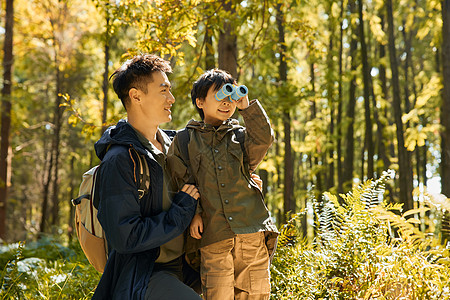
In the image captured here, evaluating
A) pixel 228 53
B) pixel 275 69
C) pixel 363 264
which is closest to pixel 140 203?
pixel 363 264

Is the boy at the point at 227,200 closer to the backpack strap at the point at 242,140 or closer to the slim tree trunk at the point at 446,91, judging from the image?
the backpack strap at the point at 242,140

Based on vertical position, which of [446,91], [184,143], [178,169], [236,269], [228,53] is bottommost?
[236,269]

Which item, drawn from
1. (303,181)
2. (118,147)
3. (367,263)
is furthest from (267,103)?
(303,181)

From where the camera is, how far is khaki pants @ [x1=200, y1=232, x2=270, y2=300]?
2445 mm

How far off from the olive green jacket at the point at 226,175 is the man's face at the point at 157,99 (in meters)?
0.28

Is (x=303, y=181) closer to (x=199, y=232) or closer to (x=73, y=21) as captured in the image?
(x=73, y=21)

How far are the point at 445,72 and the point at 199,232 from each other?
410 centimetres

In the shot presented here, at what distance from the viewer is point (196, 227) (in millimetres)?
2441

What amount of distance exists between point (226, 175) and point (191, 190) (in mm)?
267

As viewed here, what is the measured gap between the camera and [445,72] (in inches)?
202

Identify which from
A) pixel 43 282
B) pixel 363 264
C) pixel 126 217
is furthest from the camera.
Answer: pixel 43 282

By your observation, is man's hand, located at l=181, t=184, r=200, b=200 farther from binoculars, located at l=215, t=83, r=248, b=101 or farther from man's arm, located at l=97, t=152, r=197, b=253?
binoculars, located at l=215, t=83, r=248, b=101

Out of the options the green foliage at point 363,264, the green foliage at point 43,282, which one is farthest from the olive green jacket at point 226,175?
the green foliage at point 43,282

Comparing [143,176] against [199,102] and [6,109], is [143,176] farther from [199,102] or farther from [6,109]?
[6,109]
